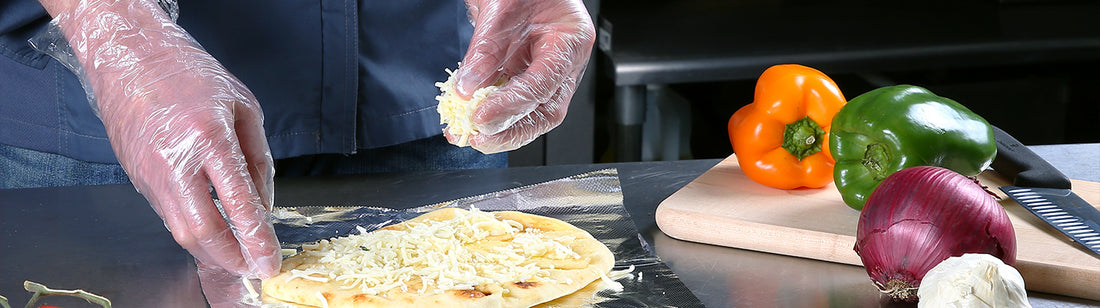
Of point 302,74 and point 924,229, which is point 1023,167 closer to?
point 924,229

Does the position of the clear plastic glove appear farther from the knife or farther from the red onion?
the knife

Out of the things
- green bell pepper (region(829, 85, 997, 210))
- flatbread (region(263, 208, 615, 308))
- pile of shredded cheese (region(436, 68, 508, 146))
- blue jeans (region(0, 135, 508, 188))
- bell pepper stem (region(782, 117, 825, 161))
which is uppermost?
pile of shredded cheese (region(436, 68, 508, 146))

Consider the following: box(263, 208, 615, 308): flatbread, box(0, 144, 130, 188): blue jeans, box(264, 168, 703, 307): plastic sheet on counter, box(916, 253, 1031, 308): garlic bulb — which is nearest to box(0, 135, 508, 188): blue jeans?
box(0, 144, 130, 188): blue jeans

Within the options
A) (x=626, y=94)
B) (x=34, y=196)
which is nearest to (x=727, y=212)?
(x=34, y=196)

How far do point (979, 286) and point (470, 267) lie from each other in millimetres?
565

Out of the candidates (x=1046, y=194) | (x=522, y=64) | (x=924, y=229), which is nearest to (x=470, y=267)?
(x=522, y=64)

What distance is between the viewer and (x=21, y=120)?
1605mm

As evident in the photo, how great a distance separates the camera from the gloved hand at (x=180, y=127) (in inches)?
43.5

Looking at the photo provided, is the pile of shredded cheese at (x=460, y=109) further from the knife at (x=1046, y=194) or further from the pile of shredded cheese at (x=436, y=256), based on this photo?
the knife at (x=1046, y=194)

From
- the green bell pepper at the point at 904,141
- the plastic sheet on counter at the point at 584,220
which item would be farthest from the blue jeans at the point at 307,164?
the green bell pepper at the point at 904,141

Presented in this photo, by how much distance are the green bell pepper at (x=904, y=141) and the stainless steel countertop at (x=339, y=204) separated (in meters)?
0.18

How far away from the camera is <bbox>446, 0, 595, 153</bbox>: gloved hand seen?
131cm

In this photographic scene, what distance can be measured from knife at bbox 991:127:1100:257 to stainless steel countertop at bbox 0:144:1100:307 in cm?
13

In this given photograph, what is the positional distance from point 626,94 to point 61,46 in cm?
153
